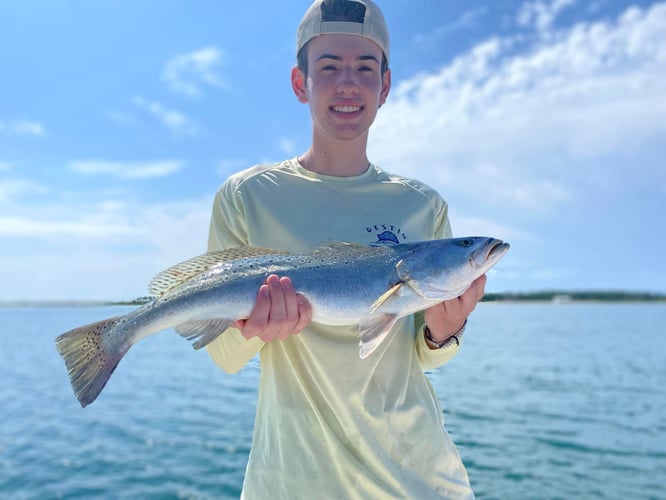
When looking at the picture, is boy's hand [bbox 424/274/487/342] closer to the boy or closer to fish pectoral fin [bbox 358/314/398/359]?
the boy

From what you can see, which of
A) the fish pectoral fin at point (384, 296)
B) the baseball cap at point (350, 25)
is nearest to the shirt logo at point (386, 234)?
the fish pectoral fin at point (384, 296)

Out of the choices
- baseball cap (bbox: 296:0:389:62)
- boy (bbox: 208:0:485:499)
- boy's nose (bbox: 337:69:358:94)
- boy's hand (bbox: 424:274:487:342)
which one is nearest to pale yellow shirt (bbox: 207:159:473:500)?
boy (bbox: 208:0:485:499)

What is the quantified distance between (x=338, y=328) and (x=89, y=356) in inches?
55.6

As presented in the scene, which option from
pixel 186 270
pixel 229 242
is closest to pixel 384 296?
pixel 229 242

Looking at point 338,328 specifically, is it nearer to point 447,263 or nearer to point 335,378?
point 335,378

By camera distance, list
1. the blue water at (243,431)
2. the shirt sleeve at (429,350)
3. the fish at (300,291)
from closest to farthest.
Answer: the fish at (300,291) < the shirt sleeve at (429,350) < the blue water at (243,431)

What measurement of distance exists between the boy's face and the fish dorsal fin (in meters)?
0.96

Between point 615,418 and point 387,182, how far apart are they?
595 inches

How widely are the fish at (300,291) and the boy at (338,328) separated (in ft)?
0.39

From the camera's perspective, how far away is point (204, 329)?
10.2 feet

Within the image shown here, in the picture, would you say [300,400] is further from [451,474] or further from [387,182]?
[387,182]

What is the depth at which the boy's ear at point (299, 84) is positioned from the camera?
3826mm

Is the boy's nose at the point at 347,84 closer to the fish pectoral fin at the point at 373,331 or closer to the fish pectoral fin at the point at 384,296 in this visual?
the fish pectoral fin at the point at 384,296

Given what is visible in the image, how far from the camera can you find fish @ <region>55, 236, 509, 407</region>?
3.08m
